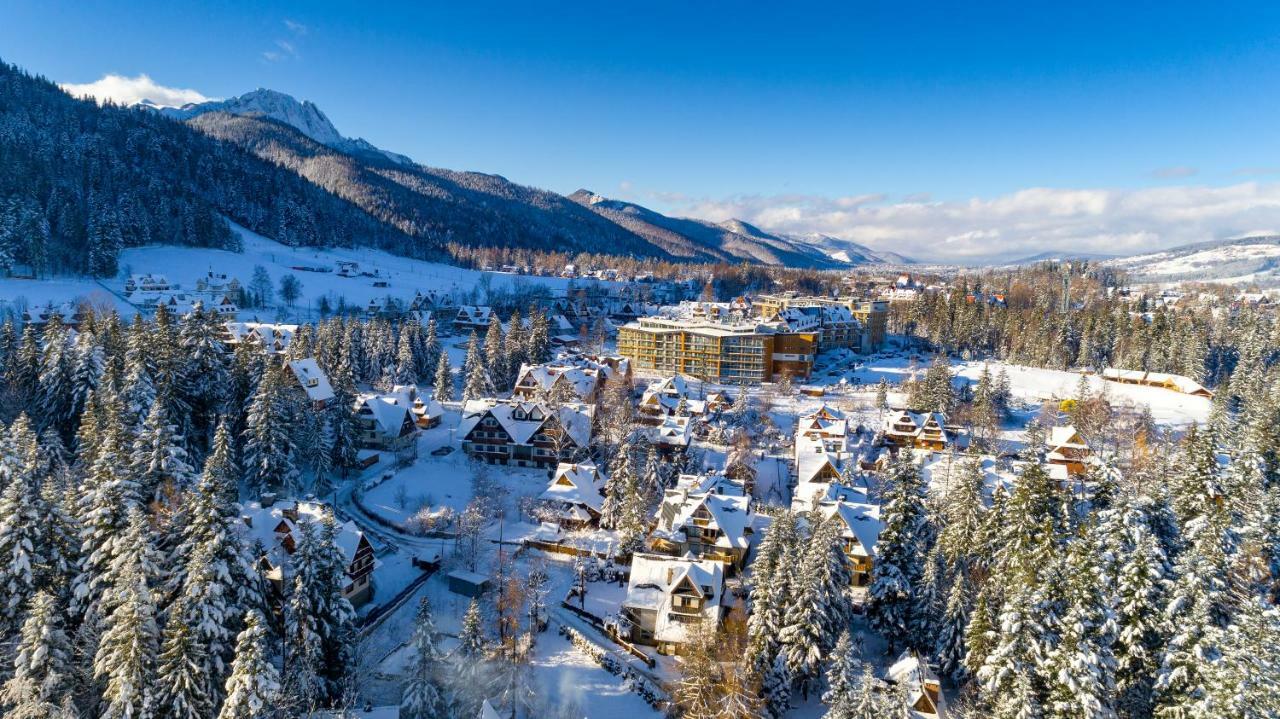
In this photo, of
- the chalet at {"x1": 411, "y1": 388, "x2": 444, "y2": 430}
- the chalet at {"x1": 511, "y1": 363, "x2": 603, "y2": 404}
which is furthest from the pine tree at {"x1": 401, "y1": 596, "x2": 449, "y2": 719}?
the chalet at {"x1": 511, "y1": 363, "x2": 603, "y2": 404}

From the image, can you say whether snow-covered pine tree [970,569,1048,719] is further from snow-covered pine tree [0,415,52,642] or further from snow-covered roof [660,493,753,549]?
snow-covered pine tree [0,415,52,642]

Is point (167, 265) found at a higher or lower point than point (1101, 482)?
higher

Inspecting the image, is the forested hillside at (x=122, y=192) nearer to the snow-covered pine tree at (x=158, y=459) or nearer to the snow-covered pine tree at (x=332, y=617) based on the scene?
the snow-covered pine tree at (x=158, y=459)

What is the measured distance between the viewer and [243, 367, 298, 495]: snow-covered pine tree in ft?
139

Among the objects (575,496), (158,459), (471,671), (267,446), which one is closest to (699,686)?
(471,671)

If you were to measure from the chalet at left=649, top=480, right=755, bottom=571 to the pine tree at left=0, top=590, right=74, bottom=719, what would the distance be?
27295 mm

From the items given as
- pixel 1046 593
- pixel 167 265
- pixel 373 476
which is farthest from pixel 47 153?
pixel 1046 593

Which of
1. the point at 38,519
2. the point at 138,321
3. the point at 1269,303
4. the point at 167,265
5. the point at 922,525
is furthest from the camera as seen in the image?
the point at 1269,303

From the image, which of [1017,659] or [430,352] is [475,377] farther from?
[1017,659]

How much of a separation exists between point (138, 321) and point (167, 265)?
329ft

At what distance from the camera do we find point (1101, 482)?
116 feet

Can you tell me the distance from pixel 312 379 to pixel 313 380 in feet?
0.43

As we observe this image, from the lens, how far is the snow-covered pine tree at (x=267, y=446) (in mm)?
42406

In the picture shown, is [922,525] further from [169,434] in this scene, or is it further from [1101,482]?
[169,434]
